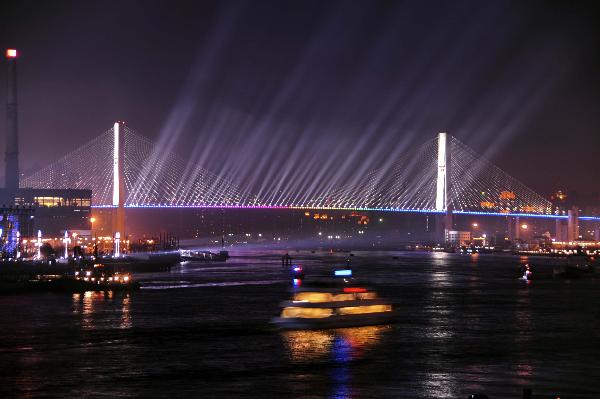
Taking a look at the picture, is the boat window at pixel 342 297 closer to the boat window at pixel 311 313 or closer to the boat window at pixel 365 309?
the boat window at pixel 365 309

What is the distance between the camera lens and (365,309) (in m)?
27.7

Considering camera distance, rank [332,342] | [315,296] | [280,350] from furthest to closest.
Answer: [315,296] < [332,342] < [280,350]

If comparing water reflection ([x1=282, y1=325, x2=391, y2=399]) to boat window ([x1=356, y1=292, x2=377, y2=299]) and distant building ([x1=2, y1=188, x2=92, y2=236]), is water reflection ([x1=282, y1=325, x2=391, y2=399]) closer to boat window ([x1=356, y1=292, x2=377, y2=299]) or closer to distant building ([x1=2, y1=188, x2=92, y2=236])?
boat window ([x1=356, y1=292, x2=377, y2=299])

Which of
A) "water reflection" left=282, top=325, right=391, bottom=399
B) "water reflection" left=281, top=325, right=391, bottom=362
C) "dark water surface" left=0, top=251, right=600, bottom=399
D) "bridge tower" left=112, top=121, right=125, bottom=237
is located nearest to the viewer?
"dark water surface" left=0, top=251, right=600, bottom=399

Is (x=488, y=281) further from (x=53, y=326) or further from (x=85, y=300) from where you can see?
(x=53, y=326)

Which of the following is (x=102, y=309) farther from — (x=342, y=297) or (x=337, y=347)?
(x=337, y=347)

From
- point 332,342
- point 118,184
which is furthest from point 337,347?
point 118,184

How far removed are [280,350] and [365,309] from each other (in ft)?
19.7

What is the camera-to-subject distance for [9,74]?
295 feet

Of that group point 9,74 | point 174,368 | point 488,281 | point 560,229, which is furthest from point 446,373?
point 560,229

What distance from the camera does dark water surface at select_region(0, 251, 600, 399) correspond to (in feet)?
56.1

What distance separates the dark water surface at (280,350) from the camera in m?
17.1

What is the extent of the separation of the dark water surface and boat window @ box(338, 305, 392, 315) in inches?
24.4

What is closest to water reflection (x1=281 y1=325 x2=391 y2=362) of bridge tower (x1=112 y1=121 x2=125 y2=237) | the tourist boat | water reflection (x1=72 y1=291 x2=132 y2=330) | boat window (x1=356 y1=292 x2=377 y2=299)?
the tourist boat
